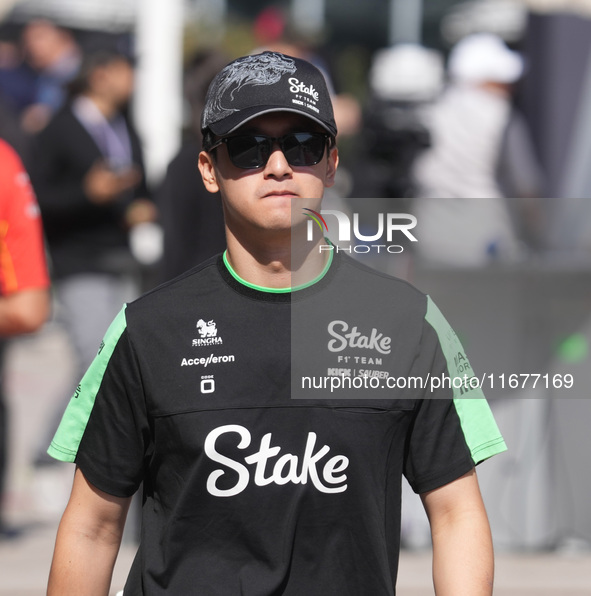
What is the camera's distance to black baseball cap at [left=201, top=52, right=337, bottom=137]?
241 centimetres

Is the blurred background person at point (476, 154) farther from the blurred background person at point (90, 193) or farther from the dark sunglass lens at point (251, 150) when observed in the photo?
the dark sunglass lens at point (251, 150)

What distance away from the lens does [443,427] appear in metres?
2.48

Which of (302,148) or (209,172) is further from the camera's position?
(209,172)

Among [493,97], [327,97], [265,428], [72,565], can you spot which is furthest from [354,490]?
[493,97]

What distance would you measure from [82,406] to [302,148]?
71 centimetres

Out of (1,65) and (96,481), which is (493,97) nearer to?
(96,481)

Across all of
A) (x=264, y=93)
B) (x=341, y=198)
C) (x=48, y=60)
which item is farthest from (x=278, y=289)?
(x=48, y=60)

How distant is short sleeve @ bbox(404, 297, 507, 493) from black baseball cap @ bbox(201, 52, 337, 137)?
1.62 ft

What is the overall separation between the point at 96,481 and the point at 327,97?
0.93 meters

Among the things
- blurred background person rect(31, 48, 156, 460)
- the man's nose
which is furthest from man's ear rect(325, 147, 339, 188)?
blurred background person rect(31, 48, 156, 460)

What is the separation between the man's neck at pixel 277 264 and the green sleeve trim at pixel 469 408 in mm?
265

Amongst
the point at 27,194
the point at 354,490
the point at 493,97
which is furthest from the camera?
the point at 493,97

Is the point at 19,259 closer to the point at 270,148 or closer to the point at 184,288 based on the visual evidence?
the point at 184,288

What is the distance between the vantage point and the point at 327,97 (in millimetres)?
2492
